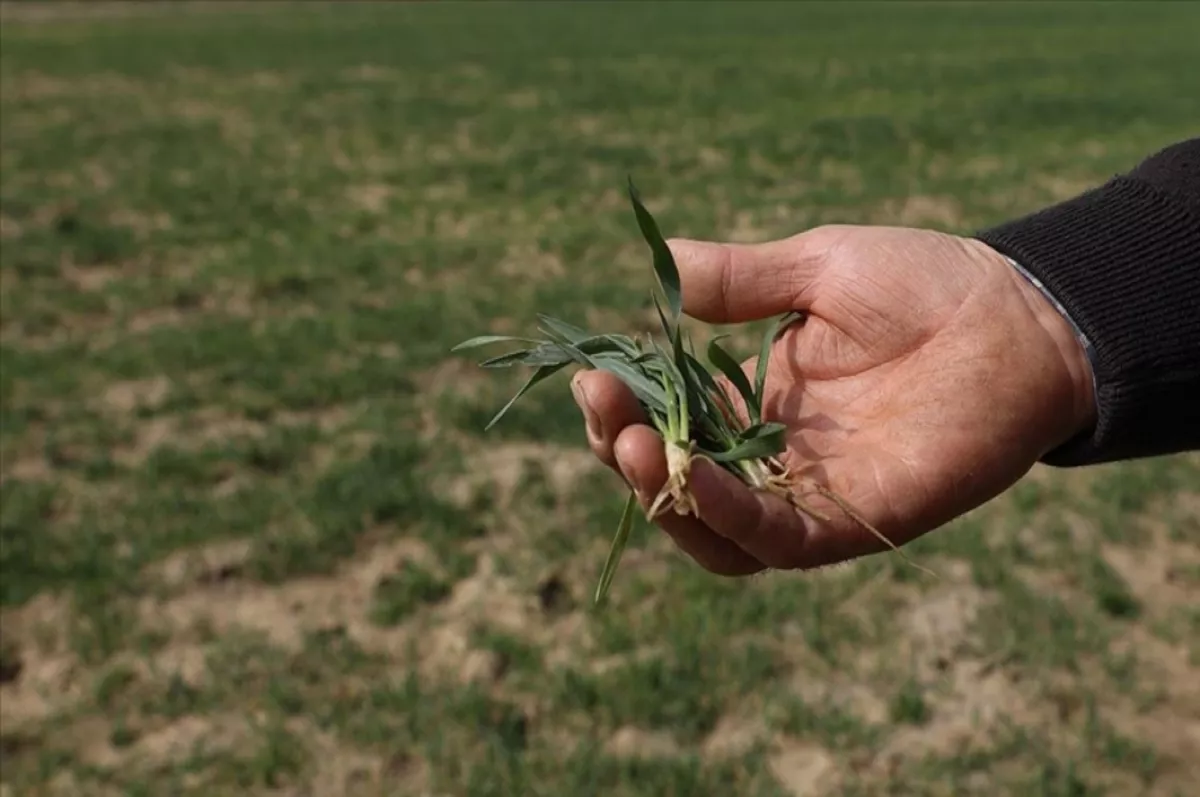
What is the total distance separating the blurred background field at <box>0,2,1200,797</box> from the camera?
125 inches

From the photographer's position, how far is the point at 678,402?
6.38ft

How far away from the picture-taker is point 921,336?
2240 millimetres

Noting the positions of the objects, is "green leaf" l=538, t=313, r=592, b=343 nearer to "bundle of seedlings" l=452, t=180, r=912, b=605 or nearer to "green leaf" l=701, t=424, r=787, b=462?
"bundle of seedlings" l=452, t=180, r=912, b=605

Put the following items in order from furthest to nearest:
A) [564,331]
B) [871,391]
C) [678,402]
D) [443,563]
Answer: [443,563] → [871,391] → [564,331] → [678,402]

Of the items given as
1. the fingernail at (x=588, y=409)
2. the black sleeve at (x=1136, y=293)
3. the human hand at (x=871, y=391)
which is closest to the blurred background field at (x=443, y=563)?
the human hand at (x=871, y=391)

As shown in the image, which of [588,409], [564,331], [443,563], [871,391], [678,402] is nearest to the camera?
[588,409]

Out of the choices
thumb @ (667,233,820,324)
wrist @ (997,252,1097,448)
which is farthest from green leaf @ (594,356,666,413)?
wrist @ (997,252,1097,448)

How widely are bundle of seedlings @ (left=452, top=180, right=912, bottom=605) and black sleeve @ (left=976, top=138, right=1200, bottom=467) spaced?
52 centimetres

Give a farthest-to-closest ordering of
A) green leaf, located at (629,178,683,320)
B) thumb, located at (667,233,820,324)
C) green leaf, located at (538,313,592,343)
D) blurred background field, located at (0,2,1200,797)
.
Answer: blurred background field, located at (0,2,1200,797) < thumb, located at (667,233,820,324) < green leaf, located at (538,313,592,343) < green leaf, located at (629,178,683,320)

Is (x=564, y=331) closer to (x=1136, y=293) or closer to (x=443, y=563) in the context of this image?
(x=1136, y=293)

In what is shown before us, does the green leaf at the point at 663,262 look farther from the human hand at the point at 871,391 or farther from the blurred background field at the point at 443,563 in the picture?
the blurred background field at the point at 443,563

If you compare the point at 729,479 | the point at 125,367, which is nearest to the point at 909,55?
the point at 125,367

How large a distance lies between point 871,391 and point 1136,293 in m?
0.48

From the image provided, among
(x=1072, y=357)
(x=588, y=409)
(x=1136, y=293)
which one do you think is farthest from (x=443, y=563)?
(x=1136, y=293)
